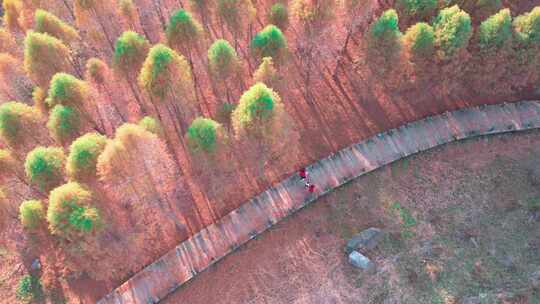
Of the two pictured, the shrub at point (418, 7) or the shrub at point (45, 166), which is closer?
the shrub at point (45, 166)

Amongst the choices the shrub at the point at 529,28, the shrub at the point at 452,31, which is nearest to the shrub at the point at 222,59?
the shrub at the point at 452,31

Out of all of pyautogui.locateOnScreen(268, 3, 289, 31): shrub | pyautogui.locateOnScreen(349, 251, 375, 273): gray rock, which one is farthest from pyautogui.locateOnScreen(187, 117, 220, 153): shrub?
pyautogui.locateOnScreen(349, 251, 375, 273): gray rock

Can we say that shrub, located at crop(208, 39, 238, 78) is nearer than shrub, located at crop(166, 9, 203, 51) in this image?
Yes

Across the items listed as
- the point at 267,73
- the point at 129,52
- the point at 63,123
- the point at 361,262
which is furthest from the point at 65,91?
the point at 361,262

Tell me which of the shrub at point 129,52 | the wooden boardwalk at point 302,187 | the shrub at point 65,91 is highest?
the shrub at point 129,52

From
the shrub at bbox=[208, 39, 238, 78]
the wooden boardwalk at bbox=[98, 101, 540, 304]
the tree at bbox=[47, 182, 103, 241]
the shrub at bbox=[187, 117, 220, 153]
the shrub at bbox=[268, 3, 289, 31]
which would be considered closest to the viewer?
the tree at bbox=[47, 182, 103, 241]

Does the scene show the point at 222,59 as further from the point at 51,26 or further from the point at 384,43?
the point at 51,26

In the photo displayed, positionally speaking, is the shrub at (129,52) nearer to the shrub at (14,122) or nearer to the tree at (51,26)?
the tree at (51,26)

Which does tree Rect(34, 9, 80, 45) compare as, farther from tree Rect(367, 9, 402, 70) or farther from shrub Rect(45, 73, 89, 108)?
tree Rect(367, 9, 402, 70)
